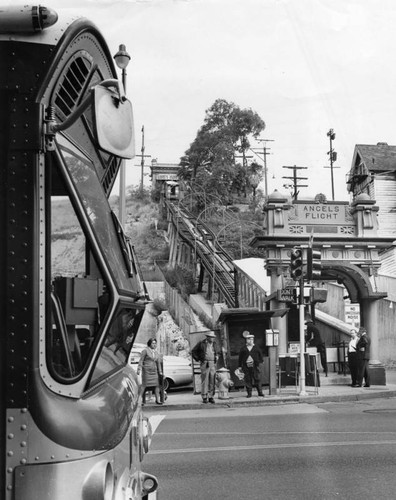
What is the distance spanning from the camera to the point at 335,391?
18.0m

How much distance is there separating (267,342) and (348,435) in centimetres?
815

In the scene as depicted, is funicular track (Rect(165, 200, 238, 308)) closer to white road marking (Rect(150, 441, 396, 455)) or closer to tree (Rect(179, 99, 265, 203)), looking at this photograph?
tree (Rect(179, 99, 265, 203))

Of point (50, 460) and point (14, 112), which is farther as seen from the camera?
point (14, 112)

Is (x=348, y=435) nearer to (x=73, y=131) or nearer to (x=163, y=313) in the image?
(x=73, y=131)

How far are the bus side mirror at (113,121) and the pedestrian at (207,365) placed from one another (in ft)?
45.9

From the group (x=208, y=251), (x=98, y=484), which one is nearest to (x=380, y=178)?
(x=208, y=251)

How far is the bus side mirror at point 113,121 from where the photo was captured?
8.16 ft

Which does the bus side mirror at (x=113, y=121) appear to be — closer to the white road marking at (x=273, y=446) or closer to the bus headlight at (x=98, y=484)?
the bus headlight at (x=98, y=484)

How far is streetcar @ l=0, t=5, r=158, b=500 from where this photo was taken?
2371 mm

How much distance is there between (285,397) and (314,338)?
5159 mm

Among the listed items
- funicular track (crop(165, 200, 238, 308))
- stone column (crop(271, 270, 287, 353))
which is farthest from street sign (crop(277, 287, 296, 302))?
funicular track (crop(165, 200, 238, 308))

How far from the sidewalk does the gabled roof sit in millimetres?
28030

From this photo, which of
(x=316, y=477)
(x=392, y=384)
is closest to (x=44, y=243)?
(x=316, y=477)

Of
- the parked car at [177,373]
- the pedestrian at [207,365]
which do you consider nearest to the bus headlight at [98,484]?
the pedestrian at [207,365]
